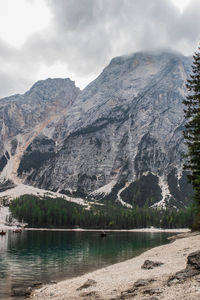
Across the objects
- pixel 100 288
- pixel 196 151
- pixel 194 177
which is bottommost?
pixel 100 288

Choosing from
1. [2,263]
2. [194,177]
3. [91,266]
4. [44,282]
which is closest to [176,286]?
[44,282]

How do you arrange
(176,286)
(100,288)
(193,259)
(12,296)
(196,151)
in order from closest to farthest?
(176,286) → (193,259) → (100,288) → (12,296) → (196,151)

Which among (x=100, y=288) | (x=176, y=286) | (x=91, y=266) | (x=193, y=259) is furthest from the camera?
(x=91, y=266)

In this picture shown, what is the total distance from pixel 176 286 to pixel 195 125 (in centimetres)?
3205

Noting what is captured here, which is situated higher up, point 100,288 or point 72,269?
point 100,288

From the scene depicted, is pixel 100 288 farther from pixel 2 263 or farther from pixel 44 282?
pixel 2 263

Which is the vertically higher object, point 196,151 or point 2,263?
point 196,151

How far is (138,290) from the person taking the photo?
70.6 feet

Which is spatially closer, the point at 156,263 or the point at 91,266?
the point at 156,263

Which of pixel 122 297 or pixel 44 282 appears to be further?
pixel 44 282

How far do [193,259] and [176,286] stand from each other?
367 centimetres

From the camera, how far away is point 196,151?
153 ft

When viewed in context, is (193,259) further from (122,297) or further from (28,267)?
(28,267)

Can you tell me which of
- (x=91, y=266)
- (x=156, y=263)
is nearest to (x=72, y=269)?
(x=91, y=266)
